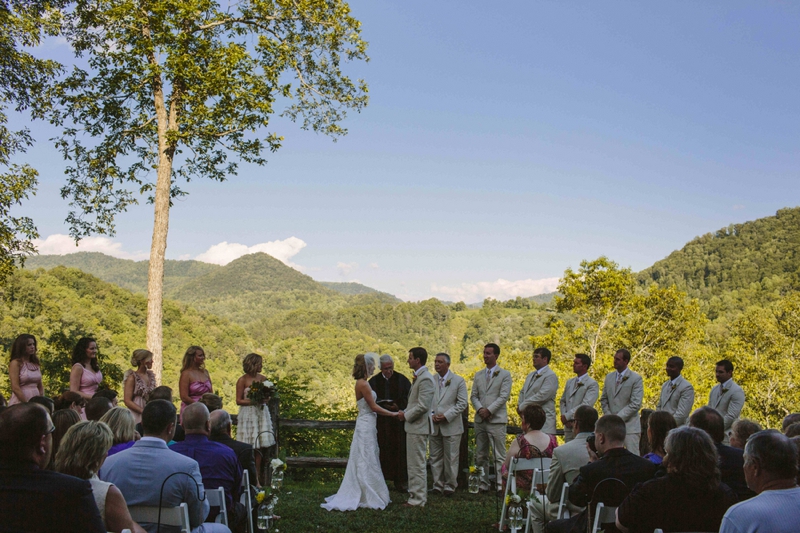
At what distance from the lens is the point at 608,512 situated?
3.76 meters

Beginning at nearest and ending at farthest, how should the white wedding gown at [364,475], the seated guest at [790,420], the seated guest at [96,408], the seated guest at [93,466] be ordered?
the seated guest at [93,466] < the seated guest at [790,420] < the seated guest at [96,408] < the white wedding gown at [364,475]

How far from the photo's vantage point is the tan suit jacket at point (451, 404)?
8.05m

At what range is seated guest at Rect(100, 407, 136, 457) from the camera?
13.6 feet

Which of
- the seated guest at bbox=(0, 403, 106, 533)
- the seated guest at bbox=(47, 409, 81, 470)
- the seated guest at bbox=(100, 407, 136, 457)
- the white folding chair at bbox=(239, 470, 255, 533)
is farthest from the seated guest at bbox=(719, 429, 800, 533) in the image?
the seated guest at bbox=(47, 409, 81, 470)

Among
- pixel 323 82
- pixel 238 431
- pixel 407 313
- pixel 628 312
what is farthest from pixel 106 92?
pixel 407 313

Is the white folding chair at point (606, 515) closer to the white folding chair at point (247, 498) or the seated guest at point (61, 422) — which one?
the white folding chair at point (247, 498)

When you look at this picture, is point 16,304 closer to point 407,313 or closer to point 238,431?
point 238,431

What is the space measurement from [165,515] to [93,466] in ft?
2.38

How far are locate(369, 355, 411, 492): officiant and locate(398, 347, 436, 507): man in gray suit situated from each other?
0.79 m

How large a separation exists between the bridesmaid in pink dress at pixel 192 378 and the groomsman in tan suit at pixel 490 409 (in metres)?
3.55

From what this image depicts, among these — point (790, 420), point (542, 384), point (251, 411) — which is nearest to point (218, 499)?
point (251, 411)

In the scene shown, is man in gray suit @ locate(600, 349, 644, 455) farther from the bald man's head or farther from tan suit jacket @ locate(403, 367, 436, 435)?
the bald man's head

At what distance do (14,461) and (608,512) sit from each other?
10.6 feet

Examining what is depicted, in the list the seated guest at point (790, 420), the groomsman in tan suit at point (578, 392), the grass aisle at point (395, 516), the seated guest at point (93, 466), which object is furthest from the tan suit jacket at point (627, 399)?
the seated guest at point (93, 466)
